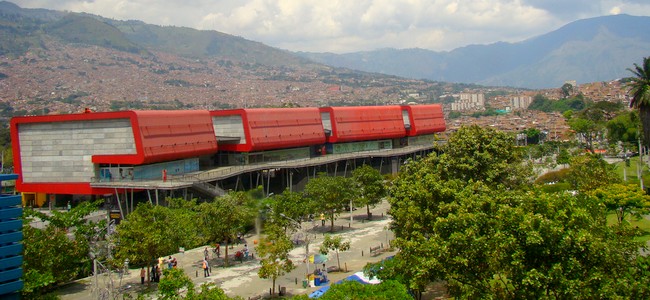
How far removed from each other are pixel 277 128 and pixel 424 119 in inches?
1250

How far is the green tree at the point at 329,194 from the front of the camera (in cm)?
4369

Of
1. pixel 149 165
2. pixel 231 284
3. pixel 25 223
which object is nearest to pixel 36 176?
pixel 149 165

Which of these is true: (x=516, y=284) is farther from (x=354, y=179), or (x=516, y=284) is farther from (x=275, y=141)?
(x=275, y=141)

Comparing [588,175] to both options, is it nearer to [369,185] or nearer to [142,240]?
[369,185]

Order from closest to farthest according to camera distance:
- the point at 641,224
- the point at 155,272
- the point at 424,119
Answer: the point at 155,272 → the point at 641,224 → the point at 424,119

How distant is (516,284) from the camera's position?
1556 centimetres

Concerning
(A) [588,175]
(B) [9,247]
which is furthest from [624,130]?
(B) [9,247]

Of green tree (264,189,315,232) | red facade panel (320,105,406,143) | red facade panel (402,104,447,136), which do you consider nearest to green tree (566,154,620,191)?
green tree (264,189,315,232)

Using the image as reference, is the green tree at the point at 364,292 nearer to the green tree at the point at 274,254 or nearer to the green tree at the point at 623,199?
the green tree at the point at 274,254

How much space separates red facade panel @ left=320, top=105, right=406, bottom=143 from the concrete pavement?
81.3ft

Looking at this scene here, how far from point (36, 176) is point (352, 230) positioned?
25792 millimetres

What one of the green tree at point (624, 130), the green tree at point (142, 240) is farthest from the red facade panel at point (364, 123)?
the green tree at point (142, 240)

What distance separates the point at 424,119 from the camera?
279 ft

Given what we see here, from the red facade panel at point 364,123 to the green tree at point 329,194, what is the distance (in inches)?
926
